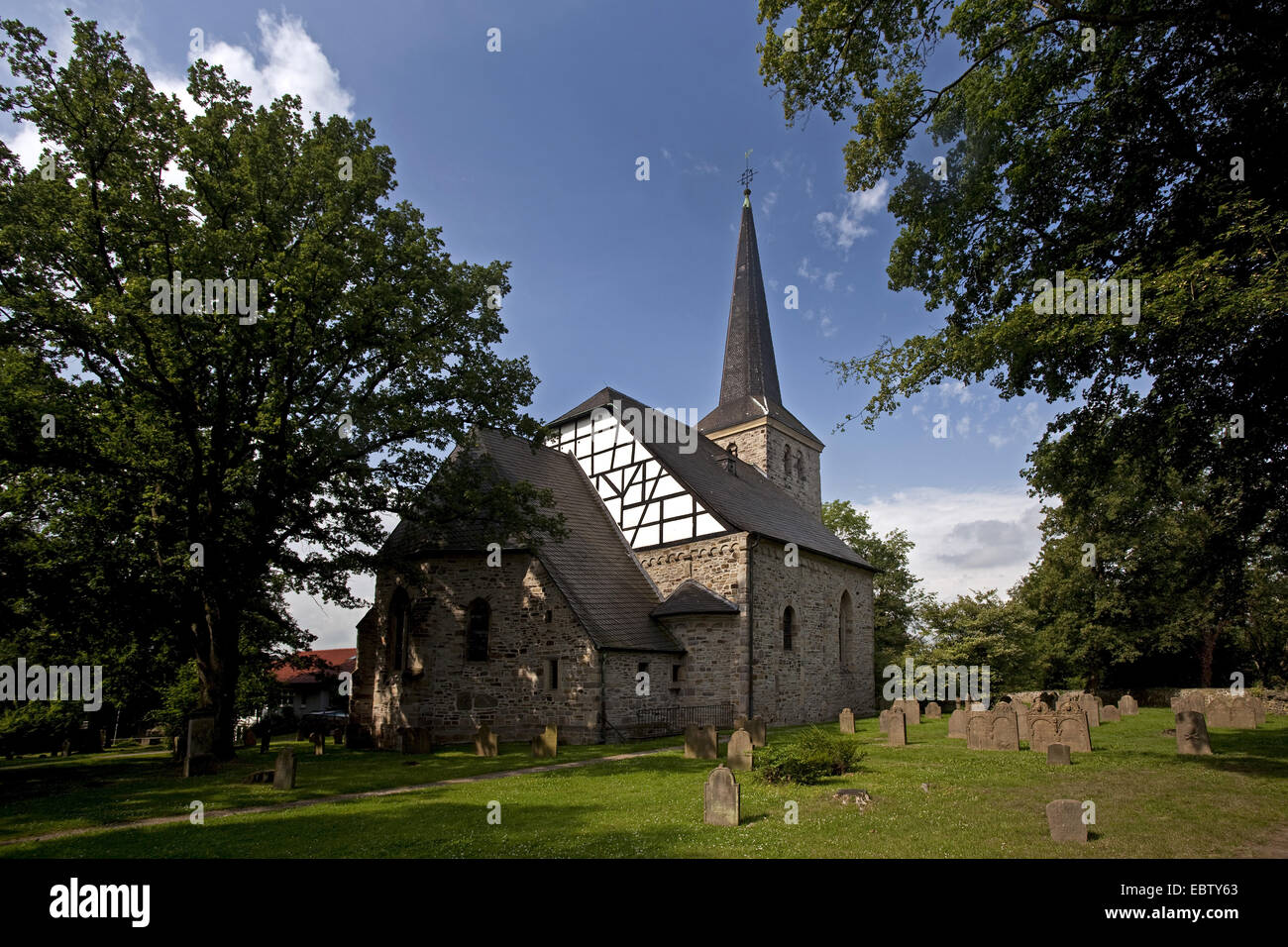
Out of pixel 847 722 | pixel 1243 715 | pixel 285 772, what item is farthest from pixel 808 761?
pixel 1243 715

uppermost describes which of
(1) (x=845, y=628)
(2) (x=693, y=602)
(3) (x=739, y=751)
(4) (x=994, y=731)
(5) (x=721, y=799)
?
(2) (x=693, y=602)

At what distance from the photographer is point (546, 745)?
47.1 feet

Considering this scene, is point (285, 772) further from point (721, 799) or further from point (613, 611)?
point (613, 611)

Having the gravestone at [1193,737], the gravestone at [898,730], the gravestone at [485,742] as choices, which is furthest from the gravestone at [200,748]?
the gravestone at [1193,737]

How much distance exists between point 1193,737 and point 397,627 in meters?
19.0

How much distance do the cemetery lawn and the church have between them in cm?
417

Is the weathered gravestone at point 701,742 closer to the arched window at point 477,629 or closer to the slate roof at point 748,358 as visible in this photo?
the arched window at point 477,629

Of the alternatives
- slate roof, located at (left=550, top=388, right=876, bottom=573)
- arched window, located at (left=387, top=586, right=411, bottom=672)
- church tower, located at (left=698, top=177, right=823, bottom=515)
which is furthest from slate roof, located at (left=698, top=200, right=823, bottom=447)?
arched window, located at (left=387, top=586, right=411, bottom=672)

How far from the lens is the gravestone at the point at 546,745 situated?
14.3 metres

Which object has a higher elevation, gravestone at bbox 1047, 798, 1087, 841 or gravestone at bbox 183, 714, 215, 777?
gravestone at bbox 1047, 798, 1087, 841

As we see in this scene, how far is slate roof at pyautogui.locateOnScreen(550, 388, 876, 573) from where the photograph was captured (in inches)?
853

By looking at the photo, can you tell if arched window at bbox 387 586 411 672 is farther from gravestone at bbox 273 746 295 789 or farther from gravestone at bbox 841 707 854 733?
gravestone at bbox 841 707 854 733
